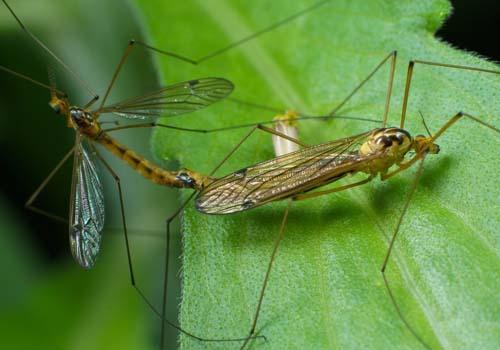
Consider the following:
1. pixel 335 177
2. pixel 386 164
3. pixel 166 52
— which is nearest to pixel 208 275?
pixel 335 177

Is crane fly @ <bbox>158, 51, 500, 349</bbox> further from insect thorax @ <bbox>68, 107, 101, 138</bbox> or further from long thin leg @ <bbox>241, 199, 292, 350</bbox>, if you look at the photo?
insect thorax @ <bbox>68, 107, 101, 138</bbox>

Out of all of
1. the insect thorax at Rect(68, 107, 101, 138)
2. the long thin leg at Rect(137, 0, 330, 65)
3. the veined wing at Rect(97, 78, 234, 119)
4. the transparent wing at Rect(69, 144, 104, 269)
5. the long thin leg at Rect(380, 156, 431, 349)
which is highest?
the long thin leg at Rect(137, 0, 330, 65)

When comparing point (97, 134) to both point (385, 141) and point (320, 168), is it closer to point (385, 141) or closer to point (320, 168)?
point (320, 168)

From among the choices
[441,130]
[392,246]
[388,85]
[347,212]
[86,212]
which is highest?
[388,85]

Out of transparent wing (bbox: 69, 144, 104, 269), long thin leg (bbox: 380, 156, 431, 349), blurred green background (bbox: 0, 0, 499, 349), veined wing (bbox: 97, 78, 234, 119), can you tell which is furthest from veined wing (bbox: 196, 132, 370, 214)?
blurred green background (bbox: 0, 0, 499, 349)

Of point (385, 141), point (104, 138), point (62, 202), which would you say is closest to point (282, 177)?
point (385, 141)

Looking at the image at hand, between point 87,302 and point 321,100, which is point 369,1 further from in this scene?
point 87,302

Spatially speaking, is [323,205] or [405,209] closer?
[405,209]
